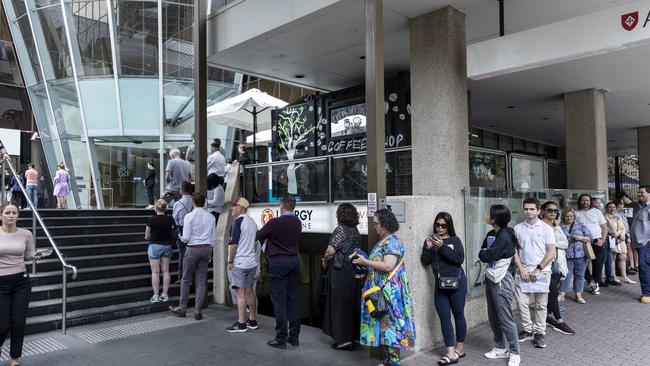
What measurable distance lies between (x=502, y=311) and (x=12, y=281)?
526 cm

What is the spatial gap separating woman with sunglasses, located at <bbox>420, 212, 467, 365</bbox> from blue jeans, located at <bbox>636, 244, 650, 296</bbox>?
14.8 feet

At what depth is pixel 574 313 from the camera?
7.35m

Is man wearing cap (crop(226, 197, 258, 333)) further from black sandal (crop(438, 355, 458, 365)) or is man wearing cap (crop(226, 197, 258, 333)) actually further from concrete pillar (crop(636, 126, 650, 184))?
concrete pillar (crop(636, 126, 650, 184))

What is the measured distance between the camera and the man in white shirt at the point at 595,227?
8.49m

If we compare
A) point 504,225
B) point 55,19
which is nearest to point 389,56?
point 504,225

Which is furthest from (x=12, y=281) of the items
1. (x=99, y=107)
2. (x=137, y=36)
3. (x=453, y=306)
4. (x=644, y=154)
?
(x=644, y=154)

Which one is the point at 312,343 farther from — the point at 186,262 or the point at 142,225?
the point at 142,225

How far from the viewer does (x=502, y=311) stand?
516 cm

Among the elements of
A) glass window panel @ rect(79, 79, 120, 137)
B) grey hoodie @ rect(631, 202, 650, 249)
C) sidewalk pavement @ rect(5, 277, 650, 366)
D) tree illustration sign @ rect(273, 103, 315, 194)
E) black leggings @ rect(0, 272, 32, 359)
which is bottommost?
sidewalk pavement @ rect(5, 277, 650, 366)

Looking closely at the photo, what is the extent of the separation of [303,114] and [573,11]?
6.09 m

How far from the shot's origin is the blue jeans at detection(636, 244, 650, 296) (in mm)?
7883

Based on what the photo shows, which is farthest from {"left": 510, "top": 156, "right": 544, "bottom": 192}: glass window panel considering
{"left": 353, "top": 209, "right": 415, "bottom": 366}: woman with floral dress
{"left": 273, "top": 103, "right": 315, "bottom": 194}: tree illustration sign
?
{"left": 273, "top": 103, "right": 315, "bottom": 194}: tree illustration sign

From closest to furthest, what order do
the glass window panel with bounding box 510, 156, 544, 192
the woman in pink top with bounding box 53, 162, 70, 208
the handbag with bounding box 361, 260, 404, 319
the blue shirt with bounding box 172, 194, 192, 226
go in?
1. the handbag with bounding box 361, 260, 404, 319
2. the blue shirt with bounding box 172, 194, 192, 226
3. the glass window panel with bounding box 510, 156, 544, 192
4. the woman in pink top with bounding box 53, 162, 70, 208

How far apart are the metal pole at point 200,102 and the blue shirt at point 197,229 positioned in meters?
1.37
